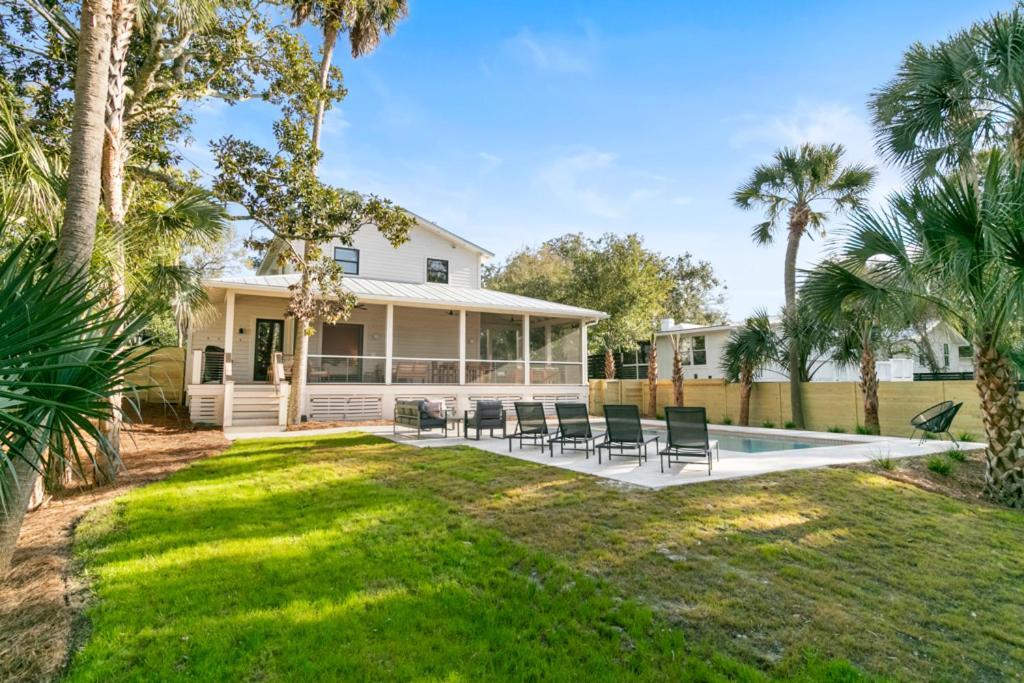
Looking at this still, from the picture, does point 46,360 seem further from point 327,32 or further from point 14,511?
point 327,32

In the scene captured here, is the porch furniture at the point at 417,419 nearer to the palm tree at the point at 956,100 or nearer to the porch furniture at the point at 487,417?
the porch furniture at the point at 487,417

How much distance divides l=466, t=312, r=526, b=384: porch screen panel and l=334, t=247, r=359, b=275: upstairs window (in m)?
4.86

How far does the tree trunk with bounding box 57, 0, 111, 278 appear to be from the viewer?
4645mm

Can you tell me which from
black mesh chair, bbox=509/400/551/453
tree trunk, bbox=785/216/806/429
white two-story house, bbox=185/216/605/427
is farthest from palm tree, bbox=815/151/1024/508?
white two-story house, bbox=185/216/605/427

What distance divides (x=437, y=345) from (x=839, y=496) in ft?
50.8

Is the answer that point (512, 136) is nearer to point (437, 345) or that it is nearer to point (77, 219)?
point (437, 345)

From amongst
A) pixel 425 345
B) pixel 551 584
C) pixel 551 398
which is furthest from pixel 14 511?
pixel 551 398

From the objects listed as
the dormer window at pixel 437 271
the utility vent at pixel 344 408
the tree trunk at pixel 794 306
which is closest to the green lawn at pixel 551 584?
the utility vent at pixel 344 408

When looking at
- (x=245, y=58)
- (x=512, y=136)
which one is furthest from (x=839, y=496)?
(x=512, y=136)

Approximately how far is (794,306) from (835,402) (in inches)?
128

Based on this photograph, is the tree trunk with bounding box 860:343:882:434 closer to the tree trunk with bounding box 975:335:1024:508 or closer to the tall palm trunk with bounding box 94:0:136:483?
the tree trunk with bounding box 975:335:1024:508

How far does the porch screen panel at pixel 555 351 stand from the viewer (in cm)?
1936

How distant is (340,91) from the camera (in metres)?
11.4

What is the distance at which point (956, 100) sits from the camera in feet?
29.0
